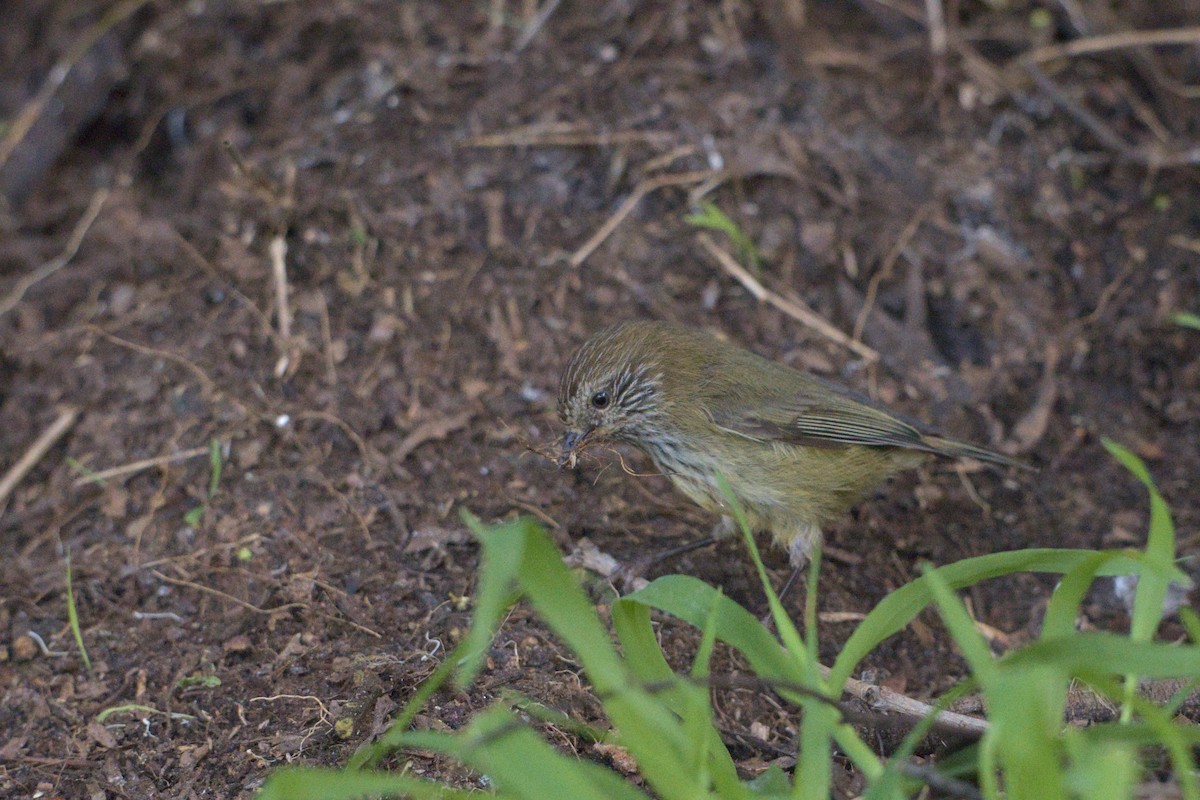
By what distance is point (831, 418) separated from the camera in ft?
13.8

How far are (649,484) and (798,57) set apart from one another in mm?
2735

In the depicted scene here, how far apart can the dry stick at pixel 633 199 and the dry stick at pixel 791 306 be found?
38cm

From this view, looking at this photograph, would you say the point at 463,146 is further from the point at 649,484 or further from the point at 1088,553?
the point at 1088,553

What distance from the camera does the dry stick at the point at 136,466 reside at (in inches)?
174

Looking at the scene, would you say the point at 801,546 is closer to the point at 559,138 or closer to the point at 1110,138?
the point at 559,138

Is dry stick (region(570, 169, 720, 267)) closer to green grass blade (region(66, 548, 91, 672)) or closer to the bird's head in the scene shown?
the bird's head

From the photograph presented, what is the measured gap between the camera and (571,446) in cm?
409

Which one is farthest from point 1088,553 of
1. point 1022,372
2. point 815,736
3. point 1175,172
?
point 1175,172

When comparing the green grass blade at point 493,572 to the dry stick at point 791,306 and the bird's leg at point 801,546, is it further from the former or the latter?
the dry stick at point 791,306

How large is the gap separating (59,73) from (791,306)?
4.33 metres

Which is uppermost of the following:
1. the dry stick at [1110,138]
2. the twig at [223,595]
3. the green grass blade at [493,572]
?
the green grass blade at [493,572]

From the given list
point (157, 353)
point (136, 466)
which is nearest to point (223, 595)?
point (136, 466)

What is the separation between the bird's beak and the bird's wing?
49cm

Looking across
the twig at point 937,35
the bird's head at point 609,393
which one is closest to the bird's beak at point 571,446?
the bird's head at point 609,393
